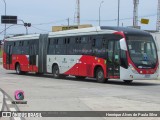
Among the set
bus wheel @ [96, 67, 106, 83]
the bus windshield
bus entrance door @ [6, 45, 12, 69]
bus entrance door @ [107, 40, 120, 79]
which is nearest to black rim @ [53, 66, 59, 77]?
bus wheel @ [96, 67, 106, 83]

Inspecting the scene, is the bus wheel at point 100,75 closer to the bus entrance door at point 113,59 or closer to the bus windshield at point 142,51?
the bus entrance door at point 113,59

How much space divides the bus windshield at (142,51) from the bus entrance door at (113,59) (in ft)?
2.63

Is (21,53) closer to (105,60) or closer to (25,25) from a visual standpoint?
(105,60)

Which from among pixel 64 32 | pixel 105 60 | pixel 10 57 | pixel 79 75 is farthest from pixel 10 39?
pixel 105 60

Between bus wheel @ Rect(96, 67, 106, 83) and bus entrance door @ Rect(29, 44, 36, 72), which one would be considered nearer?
bus wheel @ Rect(96, 67, 106, 83)

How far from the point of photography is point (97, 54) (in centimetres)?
2569

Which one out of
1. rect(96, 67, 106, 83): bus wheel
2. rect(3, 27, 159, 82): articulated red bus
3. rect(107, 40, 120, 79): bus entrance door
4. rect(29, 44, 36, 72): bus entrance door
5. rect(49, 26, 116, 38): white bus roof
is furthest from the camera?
rect(29, 44, 36, 72): bus entrance door

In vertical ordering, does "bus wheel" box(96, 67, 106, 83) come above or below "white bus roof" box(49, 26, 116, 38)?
below

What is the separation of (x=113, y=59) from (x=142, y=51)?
1.68 metres

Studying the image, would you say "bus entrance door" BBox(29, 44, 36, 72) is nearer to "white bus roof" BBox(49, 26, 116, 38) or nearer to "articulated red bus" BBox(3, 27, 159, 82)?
"articulated red bus" BBox(3, 27, 159, 82)

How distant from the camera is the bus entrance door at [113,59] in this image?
78.9 feet

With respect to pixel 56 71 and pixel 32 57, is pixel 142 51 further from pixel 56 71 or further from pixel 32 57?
pixel 32 57

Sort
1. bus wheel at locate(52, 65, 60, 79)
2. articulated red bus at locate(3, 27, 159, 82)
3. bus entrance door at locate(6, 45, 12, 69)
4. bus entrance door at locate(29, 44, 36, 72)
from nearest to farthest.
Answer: articulated red bus at locate(3, 27, 159, 82), bus wheel at locate(52, 65, 60, 79), bus entrance door at locate(29, 44, 36, 72), bus entrance door at locate(6, 45, 12, 69)

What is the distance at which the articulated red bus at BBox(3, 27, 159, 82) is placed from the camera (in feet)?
77.9
